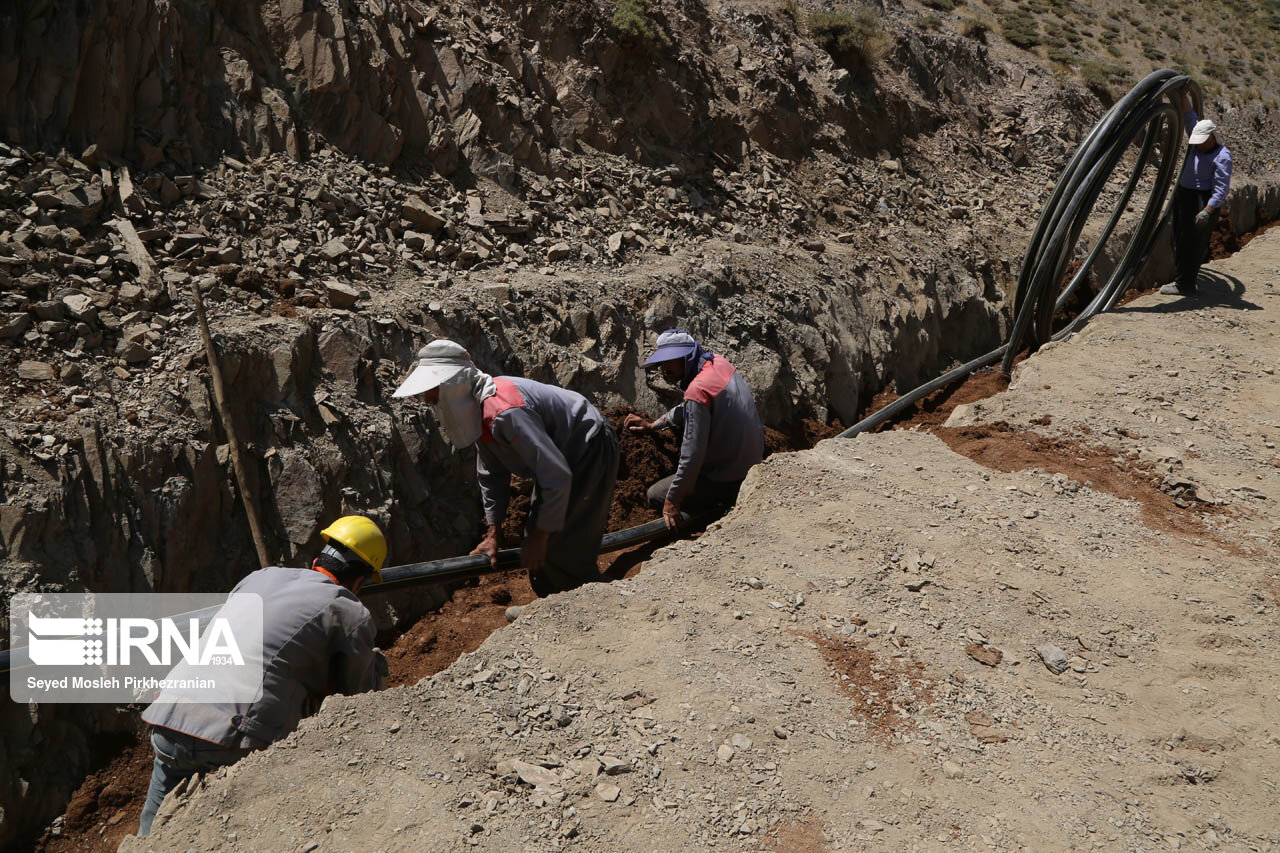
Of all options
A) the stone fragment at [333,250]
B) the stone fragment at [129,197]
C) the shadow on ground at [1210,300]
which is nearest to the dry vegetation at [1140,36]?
the shadow on ground at [1210,300]

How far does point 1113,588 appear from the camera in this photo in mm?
4449

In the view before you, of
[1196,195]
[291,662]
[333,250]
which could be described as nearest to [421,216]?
[333,250]

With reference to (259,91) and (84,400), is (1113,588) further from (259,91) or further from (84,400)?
(259,91)

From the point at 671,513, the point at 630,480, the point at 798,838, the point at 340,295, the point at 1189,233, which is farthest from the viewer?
the point at 1189,233

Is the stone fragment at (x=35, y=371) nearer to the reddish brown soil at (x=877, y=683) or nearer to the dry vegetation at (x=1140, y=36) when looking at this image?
the reddish brown soil at (x=877, y=683)

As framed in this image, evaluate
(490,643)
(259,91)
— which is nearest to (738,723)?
(490,643)

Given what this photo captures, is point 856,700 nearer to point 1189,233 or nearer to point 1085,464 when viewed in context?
point 1085,464

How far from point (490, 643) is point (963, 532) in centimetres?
270

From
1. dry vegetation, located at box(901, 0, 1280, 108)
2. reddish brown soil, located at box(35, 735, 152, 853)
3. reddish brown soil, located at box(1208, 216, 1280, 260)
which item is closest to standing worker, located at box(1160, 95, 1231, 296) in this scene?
reddish brown soil, located at box(1208, 216, 1280, 260)

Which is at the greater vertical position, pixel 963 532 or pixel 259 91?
pixel 259 91

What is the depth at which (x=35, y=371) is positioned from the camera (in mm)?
5016

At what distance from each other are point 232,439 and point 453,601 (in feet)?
5.94

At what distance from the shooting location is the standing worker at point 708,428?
210 inches

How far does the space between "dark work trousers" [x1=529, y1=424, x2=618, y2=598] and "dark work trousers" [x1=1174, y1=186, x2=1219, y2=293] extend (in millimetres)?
7828
